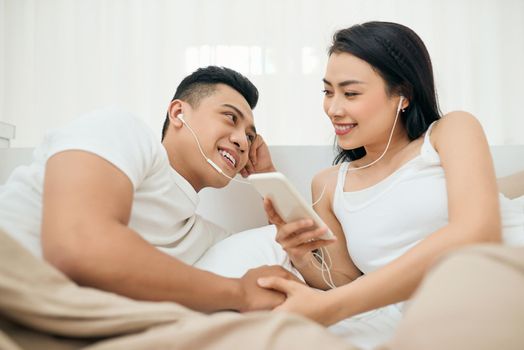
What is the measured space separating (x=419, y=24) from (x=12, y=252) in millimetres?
2835

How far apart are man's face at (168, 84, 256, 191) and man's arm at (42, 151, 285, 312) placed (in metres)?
0.46

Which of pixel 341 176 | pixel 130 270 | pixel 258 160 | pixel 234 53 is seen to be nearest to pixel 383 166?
pixel 341 176

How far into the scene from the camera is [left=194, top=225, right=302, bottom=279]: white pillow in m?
1.20

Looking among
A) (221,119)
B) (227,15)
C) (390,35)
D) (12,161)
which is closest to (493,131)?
(227,15)

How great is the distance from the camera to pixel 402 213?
1214 millimetres

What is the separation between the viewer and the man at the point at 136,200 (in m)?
0.77

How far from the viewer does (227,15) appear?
2969 millimetres

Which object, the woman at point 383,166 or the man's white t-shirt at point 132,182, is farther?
the woman at point 383,166

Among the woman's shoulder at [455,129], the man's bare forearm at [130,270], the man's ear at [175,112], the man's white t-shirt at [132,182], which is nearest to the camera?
the man's bare forearm at [130,270]

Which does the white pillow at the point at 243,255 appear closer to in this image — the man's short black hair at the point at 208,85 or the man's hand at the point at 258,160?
the man's hand at the point at 258,160

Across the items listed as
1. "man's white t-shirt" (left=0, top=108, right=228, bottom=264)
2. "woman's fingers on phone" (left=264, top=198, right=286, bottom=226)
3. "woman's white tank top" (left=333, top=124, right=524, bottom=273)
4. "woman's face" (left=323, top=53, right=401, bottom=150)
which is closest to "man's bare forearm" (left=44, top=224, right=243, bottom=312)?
"man's white t-shirt" (left=0, top=108, right=228, bottom=264)

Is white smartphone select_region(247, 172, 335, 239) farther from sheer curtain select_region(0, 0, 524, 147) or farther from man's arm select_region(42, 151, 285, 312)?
sheer curtain select_region(0, 0, 524, 147)

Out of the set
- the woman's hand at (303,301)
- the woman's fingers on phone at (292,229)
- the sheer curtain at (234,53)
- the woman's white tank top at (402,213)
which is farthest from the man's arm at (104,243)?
the sheer curtain at (234,53)

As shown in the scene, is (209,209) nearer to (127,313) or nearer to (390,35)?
(390,35)
